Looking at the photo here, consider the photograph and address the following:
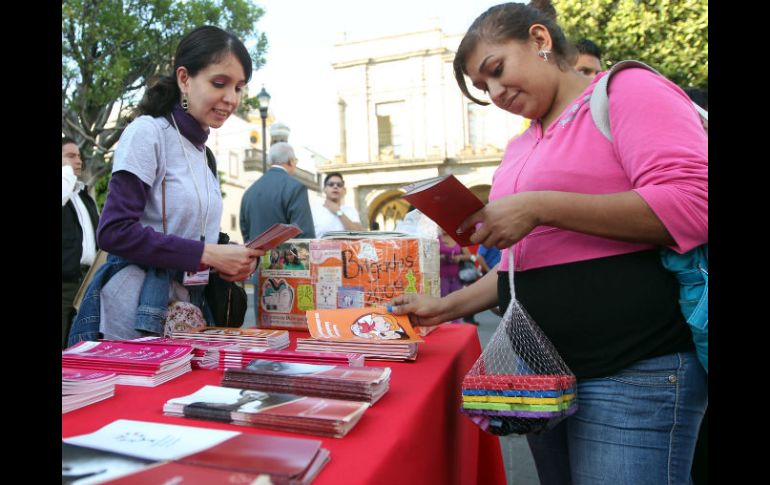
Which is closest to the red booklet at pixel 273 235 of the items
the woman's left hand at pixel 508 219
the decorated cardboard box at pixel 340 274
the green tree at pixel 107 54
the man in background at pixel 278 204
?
the decorated cardboard box at pixel 340 274

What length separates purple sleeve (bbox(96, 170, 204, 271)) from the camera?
4.91ft

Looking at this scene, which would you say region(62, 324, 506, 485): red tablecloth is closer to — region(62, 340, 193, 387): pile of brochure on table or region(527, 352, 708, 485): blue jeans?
region(62, 340, 193, 387): pile of brochure on table

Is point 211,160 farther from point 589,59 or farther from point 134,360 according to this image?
point 589,59

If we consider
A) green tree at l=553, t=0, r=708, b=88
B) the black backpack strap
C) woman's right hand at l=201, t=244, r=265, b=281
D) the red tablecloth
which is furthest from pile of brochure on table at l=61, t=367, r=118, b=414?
green tree at l=553, t=0, r=708, b=88

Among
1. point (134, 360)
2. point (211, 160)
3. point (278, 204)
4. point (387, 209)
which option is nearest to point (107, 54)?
point (278, 204)

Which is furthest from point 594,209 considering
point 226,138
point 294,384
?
point 226,138

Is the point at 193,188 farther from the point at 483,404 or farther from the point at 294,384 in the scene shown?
the point at 483,404

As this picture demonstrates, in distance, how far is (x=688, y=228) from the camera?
100cm

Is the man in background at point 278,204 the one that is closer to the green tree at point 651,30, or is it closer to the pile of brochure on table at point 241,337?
the pile of brochure on table at point 241,337

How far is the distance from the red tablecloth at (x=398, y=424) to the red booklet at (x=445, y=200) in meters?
0.39

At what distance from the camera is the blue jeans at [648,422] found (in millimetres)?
1046

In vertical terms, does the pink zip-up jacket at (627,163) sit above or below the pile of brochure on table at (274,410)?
above

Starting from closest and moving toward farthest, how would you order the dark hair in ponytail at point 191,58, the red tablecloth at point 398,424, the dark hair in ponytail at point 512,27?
the red tablecloth at point 398,424, the dark hair in ponytail at point 512,27, the dark hair in ponytail at point 191,58
